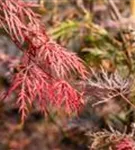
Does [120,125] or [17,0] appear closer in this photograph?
[17,0]

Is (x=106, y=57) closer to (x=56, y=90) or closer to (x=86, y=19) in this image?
(x=86, y=19)

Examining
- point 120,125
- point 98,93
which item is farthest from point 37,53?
point 120,125

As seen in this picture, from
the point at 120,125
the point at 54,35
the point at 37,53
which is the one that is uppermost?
the point at 54,35

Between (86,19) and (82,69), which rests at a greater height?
(86,19)

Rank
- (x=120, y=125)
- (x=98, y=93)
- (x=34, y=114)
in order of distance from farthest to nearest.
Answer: (x=34, y=114) < (x=120, y=125) < (x=98, y=93)

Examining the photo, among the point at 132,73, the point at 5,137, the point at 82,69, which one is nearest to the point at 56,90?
the point at 82,69

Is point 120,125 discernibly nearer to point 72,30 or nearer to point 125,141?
point 72,30

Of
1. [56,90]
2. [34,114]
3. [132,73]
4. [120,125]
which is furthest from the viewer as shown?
[34,114]
